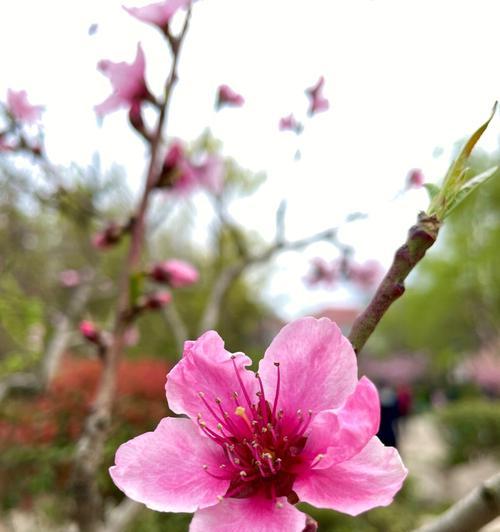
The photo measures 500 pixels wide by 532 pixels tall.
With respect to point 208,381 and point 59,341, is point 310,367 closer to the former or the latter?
point 208,381

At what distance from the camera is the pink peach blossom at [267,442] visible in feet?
1.49

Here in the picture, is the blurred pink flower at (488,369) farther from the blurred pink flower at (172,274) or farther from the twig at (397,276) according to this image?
the twig at (397,276)

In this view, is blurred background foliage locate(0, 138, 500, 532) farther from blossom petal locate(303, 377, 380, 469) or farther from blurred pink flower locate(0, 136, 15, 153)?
blossom petal locate(303, 377, 380, 469)

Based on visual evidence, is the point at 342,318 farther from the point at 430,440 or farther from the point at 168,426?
the point at 168,426

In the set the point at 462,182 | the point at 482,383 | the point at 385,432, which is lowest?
the point at 482,383

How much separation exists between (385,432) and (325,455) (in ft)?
3.58

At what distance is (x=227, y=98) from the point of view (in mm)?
1854

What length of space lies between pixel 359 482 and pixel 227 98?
1.60 meters

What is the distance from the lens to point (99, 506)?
1041mm

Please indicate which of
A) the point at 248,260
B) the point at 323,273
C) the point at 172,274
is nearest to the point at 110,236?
the point at 172,274

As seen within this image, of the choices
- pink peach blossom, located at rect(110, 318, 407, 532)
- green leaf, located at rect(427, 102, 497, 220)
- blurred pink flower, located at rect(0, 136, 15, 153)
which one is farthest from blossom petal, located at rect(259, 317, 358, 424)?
blurred pink flower, located at rect(0, 136, 15, 153)

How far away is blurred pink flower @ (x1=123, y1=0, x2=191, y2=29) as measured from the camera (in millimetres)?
997

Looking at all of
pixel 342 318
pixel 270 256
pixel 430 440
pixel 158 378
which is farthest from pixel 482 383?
pixel 342 318

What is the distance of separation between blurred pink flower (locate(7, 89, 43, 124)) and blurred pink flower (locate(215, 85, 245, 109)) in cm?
60
